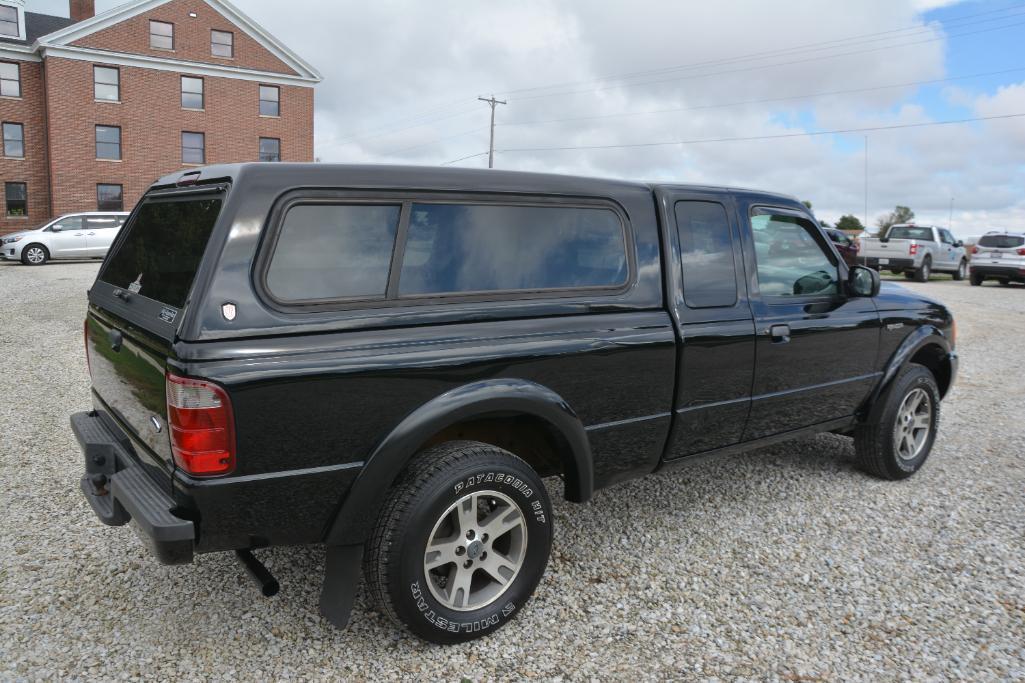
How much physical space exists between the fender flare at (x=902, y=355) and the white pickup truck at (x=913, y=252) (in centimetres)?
1891

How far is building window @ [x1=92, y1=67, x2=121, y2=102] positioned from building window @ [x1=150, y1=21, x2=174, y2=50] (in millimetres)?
2057

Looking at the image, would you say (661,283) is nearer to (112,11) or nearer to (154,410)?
(154,410)

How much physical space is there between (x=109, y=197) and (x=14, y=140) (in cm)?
431

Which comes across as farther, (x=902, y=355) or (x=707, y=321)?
(x=902, y=355)

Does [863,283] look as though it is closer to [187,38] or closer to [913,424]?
[913,424]

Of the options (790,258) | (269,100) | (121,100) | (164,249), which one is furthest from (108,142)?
(790,258)

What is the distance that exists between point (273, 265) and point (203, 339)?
343mm

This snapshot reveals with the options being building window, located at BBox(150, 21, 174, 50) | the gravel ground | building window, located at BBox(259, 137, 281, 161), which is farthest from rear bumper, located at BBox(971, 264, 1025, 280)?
building window, located at BBox(150, 21, 174, 50)

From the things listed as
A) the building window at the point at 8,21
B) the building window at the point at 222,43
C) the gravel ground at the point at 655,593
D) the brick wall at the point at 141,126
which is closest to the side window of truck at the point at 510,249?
the gravel ground at the point at 655,593

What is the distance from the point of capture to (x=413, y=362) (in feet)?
8.78

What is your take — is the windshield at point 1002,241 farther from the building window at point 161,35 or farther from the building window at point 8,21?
the building window at point 8,21

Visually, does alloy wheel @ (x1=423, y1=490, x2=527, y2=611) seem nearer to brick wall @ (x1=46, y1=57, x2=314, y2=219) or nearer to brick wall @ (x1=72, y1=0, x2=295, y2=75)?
brick wall @ (x1=46, y1=57, x2=314, y2=219)

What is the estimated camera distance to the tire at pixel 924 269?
21.9m

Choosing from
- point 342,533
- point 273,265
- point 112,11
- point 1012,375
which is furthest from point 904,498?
point 112,11
